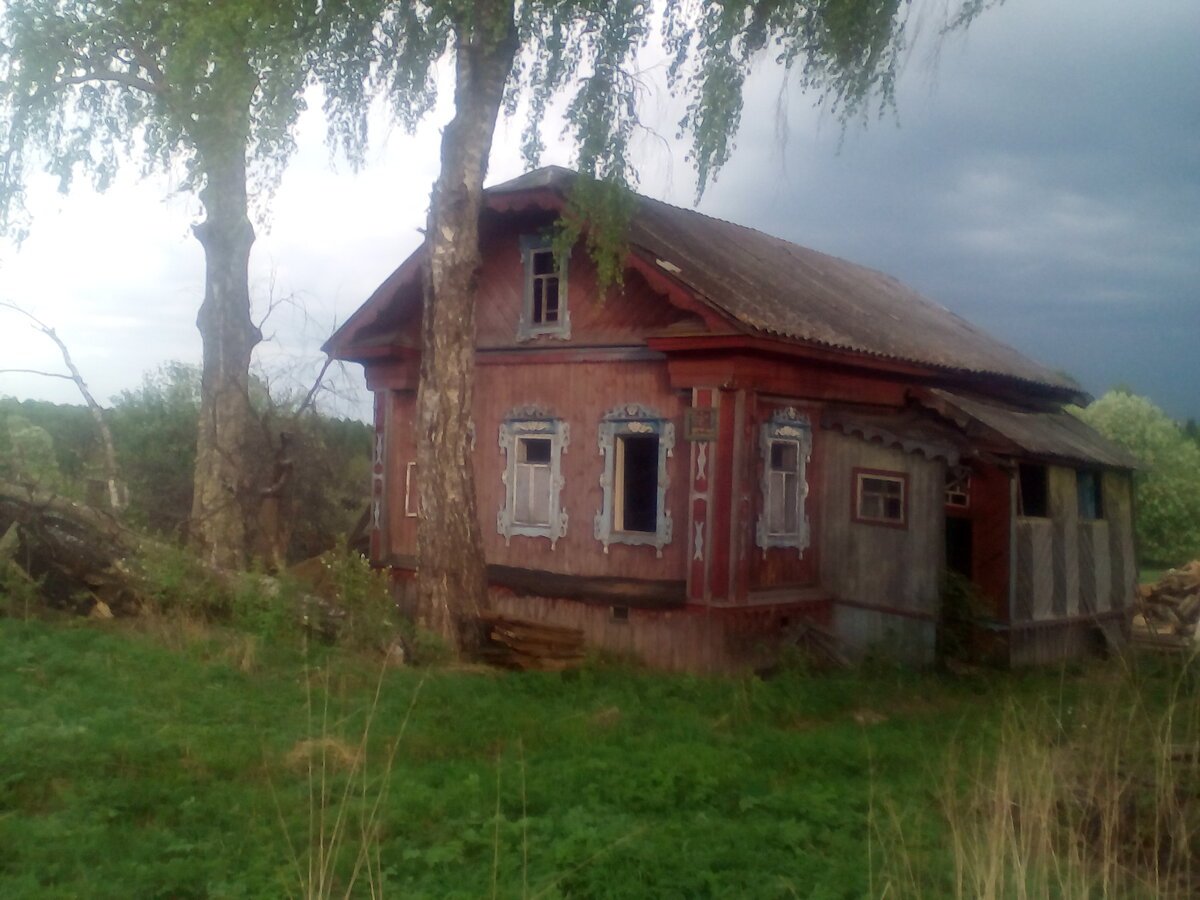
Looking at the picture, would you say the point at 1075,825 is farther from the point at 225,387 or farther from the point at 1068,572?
the point at 225,387

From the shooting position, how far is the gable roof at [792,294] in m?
12.1

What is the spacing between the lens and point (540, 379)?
13.8 m

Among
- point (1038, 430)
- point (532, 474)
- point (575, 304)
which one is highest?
point (575, 304)

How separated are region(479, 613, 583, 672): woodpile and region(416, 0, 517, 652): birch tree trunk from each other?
0.25 m

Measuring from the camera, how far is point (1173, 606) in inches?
771

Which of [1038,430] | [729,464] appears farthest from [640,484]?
[1038,430]

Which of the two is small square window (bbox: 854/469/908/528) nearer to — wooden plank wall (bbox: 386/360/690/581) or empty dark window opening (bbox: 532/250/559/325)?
wooden plank wall (bbox: 386/360/690/581)

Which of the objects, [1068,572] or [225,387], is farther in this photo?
[225,387]

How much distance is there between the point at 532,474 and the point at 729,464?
3.02 meters

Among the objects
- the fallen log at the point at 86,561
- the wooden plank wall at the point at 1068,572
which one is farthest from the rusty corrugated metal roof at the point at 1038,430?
the fallen log at the point at 86,561

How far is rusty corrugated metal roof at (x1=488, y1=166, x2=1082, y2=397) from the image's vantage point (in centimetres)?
1212

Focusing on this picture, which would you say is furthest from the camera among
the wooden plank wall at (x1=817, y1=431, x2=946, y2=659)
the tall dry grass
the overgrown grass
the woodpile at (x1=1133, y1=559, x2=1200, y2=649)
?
the woodpile at (x1=1133, y1=559, x2=1200, y2=649)

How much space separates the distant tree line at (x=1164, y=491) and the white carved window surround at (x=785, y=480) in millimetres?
17021

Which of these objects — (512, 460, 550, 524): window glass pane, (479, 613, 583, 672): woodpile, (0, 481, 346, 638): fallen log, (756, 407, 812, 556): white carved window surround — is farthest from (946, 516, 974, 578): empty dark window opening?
(0, 481, 346, 638): fallen log
